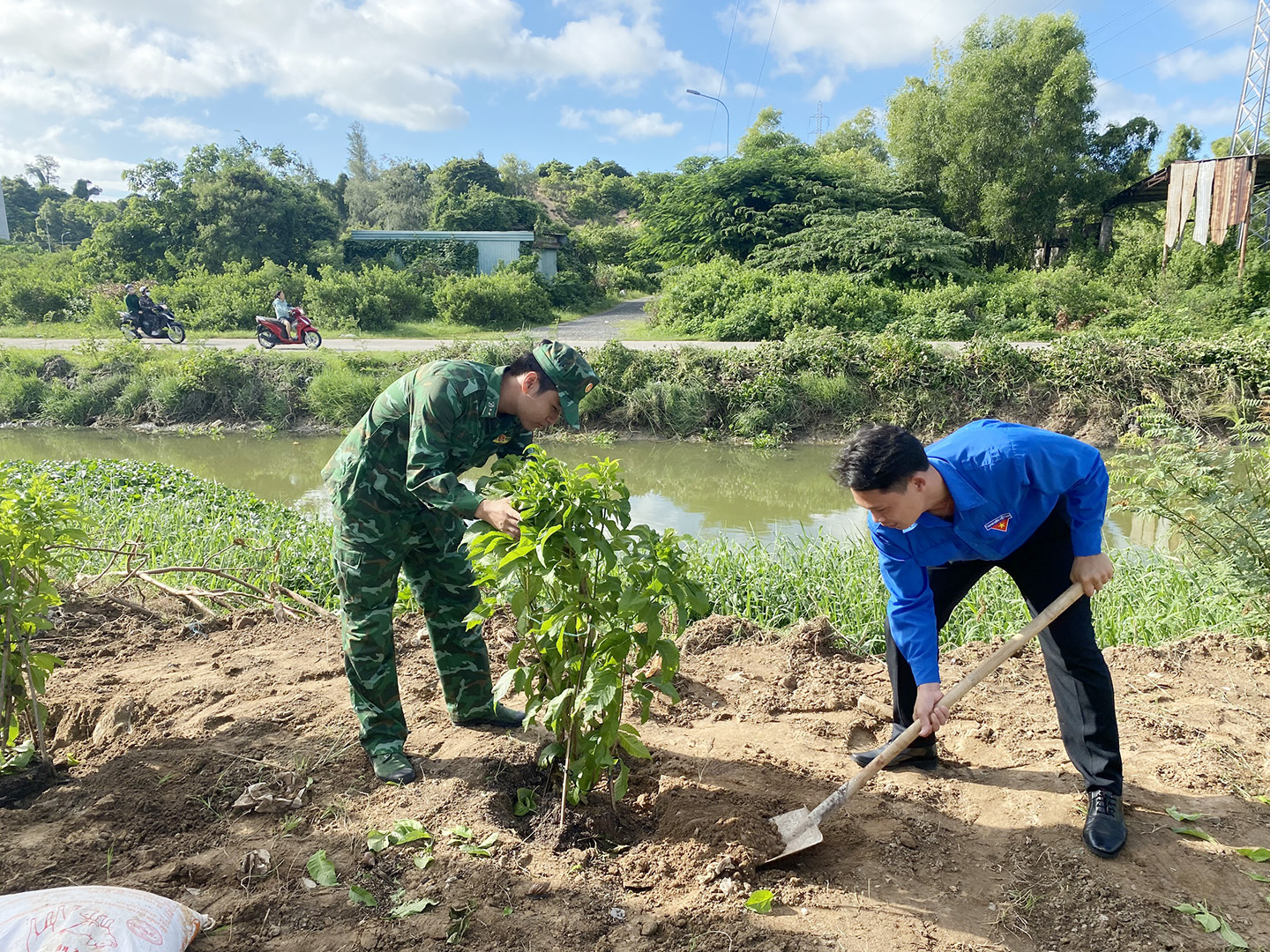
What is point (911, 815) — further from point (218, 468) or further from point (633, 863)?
point (218, 468)

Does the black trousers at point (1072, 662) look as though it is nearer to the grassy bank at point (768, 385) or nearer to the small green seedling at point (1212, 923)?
the small green seedling at point (1212, 923)

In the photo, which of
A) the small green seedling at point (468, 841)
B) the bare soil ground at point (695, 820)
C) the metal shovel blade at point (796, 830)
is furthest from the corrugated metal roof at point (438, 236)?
the metal shovel blade at point (796, 830)

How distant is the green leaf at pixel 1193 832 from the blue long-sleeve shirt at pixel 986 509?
965 millimetres

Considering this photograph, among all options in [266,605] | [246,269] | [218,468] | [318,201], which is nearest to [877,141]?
[318,201]

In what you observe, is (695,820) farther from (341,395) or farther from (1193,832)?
(341,395)

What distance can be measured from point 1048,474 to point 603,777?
1.90 metres

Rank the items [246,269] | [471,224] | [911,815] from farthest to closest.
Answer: [471,224] → [246,269] → [911,815]

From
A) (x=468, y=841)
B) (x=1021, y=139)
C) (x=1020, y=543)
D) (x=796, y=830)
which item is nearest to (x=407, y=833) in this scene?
(x=468, y=841)

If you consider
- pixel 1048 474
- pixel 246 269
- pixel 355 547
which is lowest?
pixel 355 547

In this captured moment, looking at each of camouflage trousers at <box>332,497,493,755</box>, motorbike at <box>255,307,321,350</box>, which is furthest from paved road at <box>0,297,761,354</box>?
camouflage trousers at <box>332,497,493,755</box>

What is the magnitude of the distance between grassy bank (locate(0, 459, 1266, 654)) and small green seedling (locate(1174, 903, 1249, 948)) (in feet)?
6.93

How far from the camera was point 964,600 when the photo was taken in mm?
5012

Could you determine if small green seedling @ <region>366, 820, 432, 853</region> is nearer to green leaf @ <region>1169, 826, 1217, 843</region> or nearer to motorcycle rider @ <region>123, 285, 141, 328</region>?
green leaf @ <region>1169, 826, 1217, 843</region>

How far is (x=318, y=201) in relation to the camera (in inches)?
1086
